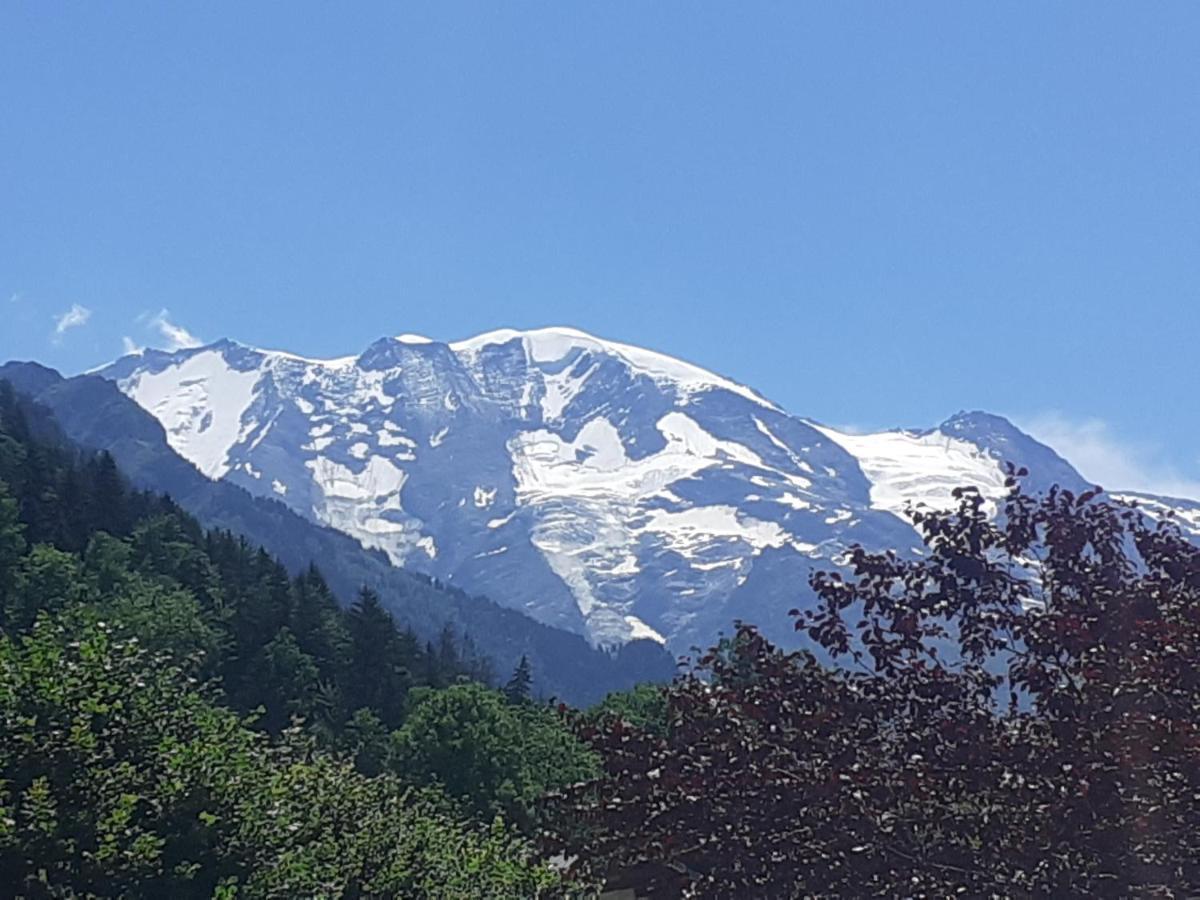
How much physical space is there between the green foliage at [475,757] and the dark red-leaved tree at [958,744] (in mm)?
37187

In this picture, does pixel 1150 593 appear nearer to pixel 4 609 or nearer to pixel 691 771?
pixel 691 771

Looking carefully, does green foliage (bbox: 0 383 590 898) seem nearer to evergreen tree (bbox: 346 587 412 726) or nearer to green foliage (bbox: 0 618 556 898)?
green foliage (bbox: 0 618 556 898)

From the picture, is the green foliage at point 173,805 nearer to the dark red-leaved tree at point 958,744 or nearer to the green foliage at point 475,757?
the dark red-leaved tree at point 958,744

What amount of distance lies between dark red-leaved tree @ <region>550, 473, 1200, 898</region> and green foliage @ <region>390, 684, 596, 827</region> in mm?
37187

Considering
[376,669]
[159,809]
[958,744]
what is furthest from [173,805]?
[376,669]

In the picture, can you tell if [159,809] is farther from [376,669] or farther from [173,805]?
[376,669]

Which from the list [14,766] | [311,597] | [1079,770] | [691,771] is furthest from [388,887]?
[311,597]

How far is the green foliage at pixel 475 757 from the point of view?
50781mm

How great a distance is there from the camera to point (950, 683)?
11141mm

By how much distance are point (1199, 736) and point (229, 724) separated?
46.3 ft

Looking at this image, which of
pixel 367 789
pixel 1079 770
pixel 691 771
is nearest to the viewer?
pixel 1079 770

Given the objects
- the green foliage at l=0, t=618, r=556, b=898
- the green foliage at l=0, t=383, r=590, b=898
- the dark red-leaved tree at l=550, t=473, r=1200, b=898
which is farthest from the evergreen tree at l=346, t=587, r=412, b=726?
the dark red-leaved tree at l=550, t=473, r=1200, b=898

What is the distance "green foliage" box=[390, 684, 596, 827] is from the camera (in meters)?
50.8

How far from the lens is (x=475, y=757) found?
5241cm
